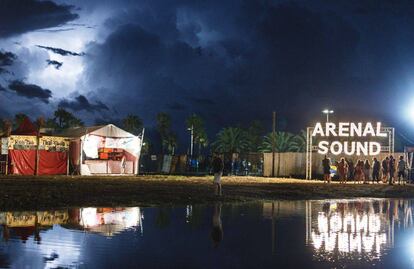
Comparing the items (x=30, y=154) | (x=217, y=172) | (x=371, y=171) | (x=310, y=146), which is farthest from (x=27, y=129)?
(x=371, y=171)

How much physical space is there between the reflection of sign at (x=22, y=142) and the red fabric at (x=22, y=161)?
346 mm

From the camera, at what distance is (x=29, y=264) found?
26.5 feet

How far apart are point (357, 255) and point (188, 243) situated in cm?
303

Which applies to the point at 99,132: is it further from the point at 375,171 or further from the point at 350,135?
the point at 375,171

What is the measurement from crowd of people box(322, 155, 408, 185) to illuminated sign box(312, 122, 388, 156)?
116 centimetres

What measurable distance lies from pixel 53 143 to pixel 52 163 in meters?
1.41

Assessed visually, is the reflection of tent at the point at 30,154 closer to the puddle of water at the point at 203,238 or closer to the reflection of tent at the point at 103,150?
the reflection of tent at the point at 103,150

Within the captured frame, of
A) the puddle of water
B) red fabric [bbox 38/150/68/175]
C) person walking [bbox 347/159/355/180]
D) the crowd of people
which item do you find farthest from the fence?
the puddle of water

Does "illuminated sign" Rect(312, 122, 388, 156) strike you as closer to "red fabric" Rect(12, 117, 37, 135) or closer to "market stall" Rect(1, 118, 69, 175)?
"market stall" Rect(1, 118, 69, 175)

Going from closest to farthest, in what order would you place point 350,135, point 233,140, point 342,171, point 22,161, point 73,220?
point 73,220
point 342,171
point 22,161
point 350,135
point 233,140

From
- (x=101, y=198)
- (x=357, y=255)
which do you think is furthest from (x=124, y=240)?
(x=101, y=198)

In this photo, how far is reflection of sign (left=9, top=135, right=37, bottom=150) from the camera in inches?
1469

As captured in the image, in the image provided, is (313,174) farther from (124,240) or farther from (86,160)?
(124,240)

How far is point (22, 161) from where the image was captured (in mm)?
37812
